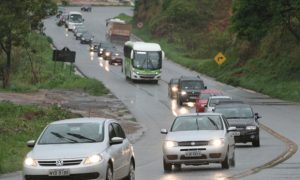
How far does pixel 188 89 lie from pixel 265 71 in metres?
18.1

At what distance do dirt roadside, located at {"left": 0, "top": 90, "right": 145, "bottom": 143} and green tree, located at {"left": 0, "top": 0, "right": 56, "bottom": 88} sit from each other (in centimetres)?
420

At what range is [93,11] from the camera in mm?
181625

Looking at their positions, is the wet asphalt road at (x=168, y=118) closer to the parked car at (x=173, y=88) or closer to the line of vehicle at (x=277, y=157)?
the line of vehicle at (x=277, y=157)

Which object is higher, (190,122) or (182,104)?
(190,122)

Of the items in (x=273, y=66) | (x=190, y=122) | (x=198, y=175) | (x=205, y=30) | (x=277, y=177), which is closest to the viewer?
(x=277, y=177)

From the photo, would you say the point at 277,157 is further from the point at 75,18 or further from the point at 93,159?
the point at 75,18

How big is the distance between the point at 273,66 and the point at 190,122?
173ft

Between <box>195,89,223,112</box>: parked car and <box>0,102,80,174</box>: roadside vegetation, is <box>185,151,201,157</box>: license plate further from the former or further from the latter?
<box>195,89,223,112</box>: parked car

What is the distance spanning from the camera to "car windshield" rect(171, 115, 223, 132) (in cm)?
2486

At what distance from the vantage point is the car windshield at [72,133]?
18.5 meters

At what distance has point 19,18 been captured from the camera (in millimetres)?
61125

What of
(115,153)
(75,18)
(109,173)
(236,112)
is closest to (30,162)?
(109,173)

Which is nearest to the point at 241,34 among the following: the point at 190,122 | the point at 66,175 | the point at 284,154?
the point at 284,154

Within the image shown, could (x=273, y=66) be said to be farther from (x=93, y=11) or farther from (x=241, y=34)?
(x=93, y=11)
